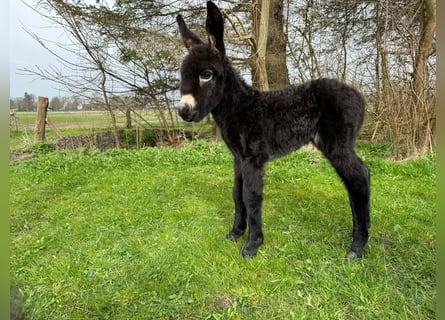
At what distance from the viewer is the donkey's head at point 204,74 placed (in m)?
2.42

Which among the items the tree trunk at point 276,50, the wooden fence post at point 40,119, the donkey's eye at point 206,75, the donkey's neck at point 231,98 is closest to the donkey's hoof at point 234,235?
the donkey's neck at point 231,98

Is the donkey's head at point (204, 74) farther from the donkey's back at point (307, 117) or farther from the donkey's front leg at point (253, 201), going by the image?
the donkey's front leg at point (253, 201)

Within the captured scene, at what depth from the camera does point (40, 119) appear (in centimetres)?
894

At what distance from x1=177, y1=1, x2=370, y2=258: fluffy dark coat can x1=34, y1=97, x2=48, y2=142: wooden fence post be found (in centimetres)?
810

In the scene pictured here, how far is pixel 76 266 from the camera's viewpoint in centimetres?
264

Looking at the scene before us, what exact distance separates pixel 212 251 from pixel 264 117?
1.36 metres

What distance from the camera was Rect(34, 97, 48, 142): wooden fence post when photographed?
29.1 ft

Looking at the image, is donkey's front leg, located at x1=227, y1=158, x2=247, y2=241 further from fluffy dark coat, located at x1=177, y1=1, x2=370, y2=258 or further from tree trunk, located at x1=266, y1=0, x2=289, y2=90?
tree trunk, located at x1=266, y1=0, x2=289, y2=90

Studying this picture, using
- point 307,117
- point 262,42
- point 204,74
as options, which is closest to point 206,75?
point 204,74

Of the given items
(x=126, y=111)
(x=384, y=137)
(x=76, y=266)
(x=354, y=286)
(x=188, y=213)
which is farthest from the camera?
(x=126, y=111)

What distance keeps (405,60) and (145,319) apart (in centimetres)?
646

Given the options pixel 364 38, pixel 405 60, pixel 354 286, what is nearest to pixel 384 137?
pixel 405 60

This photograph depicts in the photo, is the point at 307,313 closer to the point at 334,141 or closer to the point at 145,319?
the point at 145,319

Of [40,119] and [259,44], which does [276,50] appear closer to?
[259,44]
